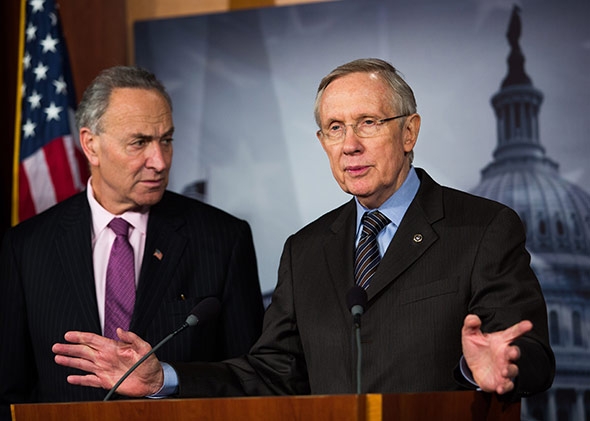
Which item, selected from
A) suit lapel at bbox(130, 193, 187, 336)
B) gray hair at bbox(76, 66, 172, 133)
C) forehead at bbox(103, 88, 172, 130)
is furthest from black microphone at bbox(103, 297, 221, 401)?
gray hair at bbox(76, 66, 172, 133)

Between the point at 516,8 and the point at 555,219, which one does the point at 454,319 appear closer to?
the point at 555,219

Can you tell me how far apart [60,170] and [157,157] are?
4.08ft

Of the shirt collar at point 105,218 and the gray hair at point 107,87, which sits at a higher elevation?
the gray hair at point 107,87

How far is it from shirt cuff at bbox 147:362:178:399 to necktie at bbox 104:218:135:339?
2.17 feet

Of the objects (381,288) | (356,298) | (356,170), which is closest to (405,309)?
(381,288)

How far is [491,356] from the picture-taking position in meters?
2.10

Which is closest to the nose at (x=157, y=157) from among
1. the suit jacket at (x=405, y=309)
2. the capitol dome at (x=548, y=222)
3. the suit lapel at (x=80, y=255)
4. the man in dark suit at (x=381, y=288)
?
the suit lapel at (x=80, y=255)

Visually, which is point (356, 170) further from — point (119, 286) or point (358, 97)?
point (119, 286)

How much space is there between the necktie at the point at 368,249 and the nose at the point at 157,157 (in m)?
0.90

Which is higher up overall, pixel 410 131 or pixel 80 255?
pixel 410 131

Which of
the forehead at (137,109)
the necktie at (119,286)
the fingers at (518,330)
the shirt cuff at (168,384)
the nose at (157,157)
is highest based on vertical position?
the forehead at (137,109)

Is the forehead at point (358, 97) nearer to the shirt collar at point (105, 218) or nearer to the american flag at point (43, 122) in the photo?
the shirt collar at point (105, 218)

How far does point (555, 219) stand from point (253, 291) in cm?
165

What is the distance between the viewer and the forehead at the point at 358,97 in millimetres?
2865
